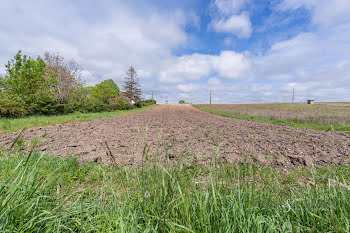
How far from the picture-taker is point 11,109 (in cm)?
1297

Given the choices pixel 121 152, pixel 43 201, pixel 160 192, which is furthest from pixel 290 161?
pixel 43 201

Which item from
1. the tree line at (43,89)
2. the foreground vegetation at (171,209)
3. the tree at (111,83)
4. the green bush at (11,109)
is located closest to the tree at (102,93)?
the tree line at (43,89)

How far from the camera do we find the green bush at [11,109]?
41.7 ft

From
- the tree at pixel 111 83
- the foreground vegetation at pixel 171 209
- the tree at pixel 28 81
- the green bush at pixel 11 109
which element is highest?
the tree at pixel 111 83

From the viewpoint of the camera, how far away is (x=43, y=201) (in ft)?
5.53

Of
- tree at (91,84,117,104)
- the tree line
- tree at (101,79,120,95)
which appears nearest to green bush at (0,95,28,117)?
the tree line

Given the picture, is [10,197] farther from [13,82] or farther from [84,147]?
[13,82]

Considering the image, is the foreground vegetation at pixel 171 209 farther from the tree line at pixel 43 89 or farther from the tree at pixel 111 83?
the tree at pixel 111 83

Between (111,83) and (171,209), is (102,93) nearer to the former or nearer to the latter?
(111,83)

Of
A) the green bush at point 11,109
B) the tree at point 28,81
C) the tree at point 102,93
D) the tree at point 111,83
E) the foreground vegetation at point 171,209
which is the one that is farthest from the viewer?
the tree at point 111,83

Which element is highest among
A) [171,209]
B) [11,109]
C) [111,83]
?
[111,83]

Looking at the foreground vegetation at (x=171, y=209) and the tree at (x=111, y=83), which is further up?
the tree at (x=111, y=83)

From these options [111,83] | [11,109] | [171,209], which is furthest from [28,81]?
[111,83]

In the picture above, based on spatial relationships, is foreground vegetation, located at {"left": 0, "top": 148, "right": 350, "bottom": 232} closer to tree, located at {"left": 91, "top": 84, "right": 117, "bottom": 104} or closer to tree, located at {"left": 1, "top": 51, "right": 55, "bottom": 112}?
tree, located at {"left": 1, "top": 51, "right": 55, "bottom": 112}
